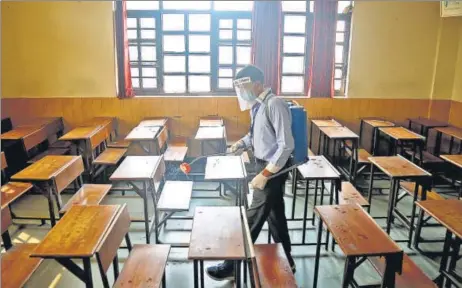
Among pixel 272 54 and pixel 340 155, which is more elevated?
pixel 272 54

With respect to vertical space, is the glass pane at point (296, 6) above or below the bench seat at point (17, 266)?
above

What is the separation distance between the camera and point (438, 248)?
11.1ft

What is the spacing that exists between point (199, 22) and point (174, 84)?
94 centimetres

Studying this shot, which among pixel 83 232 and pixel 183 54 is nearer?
pixel 83 232

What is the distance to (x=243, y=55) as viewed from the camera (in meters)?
5.57

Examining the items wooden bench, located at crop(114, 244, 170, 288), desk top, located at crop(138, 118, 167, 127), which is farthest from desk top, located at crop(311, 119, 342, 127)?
wooden bench, located at crop(114, 244, 170, 288)

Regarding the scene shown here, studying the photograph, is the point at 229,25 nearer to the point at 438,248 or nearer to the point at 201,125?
the point at 201,125

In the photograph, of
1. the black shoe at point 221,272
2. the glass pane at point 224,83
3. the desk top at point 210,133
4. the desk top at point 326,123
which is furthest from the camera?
the glass pane at point 224,83

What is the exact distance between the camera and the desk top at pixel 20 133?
14.4ft

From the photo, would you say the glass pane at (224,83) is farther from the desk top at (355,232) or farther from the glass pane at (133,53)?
the desk top at (355,232)

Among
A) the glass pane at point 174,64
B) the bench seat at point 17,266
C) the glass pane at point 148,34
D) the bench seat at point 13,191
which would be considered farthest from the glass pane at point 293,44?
the bench seat at point 17,266

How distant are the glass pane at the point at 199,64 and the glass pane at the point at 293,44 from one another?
3.69 ft

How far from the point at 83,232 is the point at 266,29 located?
157 inches

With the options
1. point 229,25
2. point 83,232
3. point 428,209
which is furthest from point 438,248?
point 229,25
